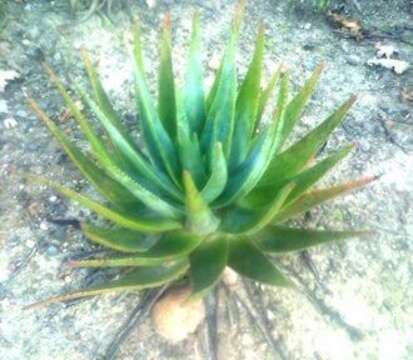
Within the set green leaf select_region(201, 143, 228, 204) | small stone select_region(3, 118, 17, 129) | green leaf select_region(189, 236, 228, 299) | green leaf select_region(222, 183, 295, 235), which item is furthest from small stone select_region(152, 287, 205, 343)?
small stone select_region(3, 118, 17, 129)

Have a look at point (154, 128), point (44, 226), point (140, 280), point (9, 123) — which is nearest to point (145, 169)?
point (154, 128)

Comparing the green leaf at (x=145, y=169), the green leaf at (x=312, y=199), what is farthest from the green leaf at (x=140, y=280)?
the green leaf at (x=312, y=199)

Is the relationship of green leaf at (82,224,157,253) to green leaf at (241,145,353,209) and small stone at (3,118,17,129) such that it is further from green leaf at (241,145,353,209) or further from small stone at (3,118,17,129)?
small stone at (3,118,17,129)

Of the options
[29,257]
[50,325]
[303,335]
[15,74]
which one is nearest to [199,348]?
[303,335]

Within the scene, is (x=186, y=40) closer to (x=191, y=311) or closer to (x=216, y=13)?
(x=216, y=13)

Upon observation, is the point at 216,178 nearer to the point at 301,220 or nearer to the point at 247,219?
the point at 247,219

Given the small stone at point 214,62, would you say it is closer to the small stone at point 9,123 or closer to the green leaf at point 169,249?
the small stone at point 9,123
